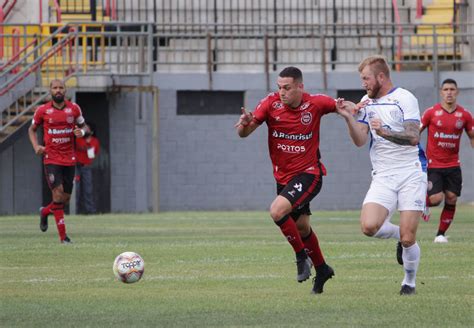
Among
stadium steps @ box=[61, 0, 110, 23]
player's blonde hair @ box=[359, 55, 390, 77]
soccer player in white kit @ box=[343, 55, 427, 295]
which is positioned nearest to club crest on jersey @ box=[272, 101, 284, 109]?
soccer player in white kit @ box=[343, 55, 427, 295]

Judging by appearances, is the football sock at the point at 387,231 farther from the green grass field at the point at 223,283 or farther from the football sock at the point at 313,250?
the football sock at the point at 313,250

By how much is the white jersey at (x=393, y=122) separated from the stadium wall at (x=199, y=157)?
1970 centimetres

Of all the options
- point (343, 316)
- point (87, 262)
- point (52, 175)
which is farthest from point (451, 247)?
point (343, 316)

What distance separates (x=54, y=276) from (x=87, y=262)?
69.4 inches

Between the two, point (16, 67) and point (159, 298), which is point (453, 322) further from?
point (16, 67)

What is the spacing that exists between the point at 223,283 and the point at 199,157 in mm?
19016

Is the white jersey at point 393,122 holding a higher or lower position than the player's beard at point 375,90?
lower

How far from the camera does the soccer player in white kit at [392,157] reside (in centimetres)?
1123

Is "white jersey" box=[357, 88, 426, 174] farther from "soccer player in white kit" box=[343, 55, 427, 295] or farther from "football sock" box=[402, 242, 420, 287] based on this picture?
"football sock" box=[402, 242, 420, 287]

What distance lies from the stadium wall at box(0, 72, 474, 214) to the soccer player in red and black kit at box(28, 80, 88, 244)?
1148 centimetres

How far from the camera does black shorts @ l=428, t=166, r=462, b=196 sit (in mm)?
19125

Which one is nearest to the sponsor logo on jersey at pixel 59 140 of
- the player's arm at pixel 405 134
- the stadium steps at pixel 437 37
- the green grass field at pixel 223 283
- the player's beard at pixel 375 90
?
the green grass field at pixel 223 283

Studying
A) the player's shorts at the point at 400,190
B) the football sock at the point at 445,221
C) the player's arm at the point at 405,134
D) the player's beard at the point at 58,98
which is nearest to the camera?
the player's arm at the point at 405,134

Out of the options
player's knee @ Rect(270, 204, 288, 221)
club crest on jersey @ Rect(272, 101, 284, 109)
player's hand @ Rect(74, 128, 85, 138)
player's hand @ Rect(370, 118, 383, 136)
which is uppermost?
club crest on jersey @ Rect(272, 101, 284, 109)
